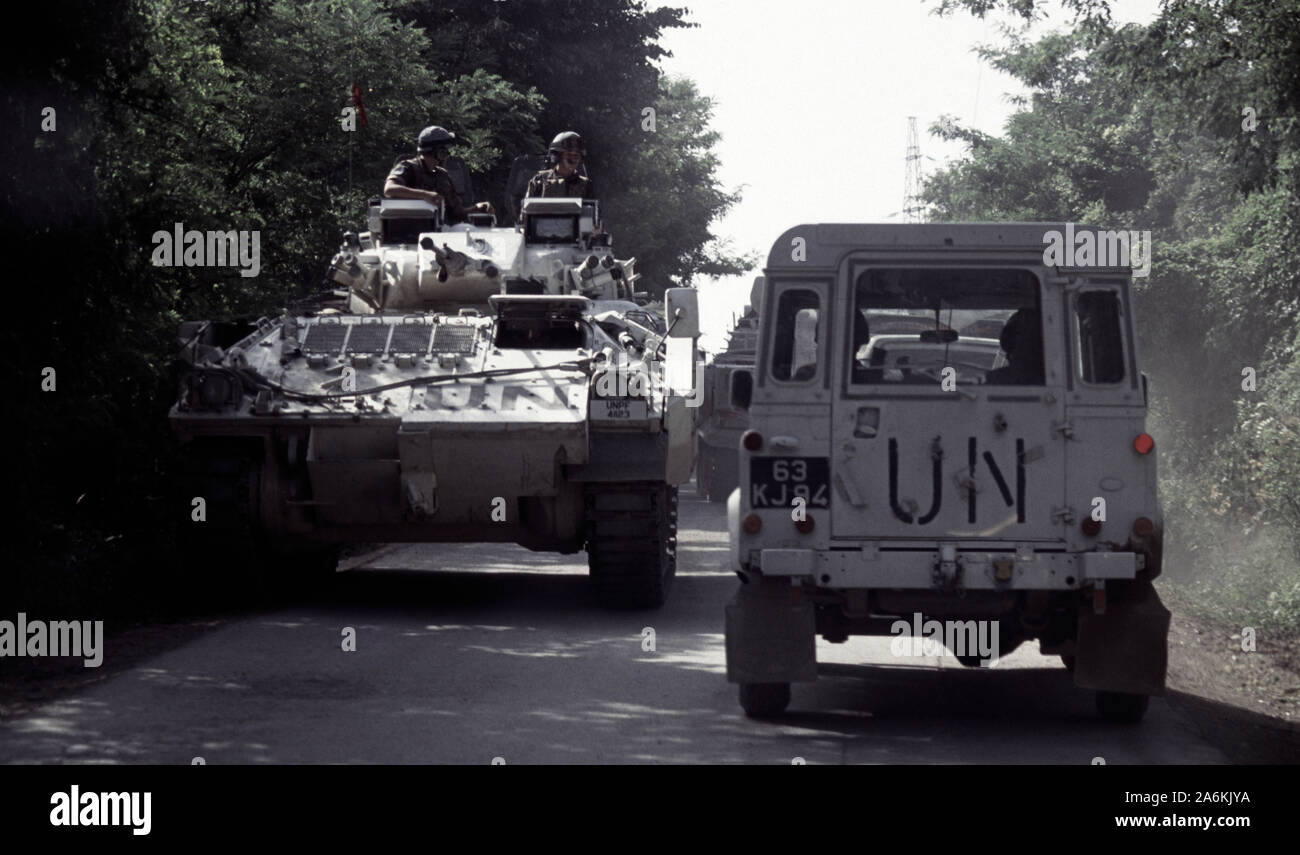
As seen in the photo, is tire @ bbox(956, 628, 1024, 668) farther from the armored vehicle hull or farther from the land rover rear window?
the armored vehicle hull

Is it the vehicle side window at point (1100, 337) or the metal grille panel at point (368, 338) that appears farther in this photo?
the metal grille panel at point (368, 338)

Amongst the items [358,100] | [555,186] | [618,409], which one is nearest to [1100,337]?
[618,409]

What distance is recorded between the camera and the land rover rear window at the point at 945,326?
877 centimetres

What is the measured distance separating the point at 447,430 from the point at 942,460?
177 inches

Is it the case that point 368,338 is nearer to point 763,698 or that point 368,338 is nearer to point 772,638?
point 763,698

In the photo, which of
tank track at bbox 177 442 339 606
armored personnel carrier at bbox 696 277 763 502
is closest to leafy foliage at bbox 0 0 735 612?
tank track at bbox 177 442 339 606

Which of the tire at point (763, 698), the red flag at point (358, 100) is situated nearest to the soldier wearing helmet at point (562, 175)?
the red flag at point (358, 100)

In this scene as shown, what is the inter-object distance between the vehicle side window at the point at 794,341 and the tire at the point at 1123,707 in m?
2.17

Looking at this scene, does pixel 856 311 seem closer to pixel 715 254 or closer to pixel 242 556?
pixel 242 556

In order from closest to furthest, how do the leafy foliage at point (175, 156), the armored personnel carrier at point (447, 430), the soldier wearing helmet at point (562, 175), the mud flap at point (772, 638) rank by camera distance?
1. the mud flap at point (772, 638)
2. the leafy foliage at point (175, 156)
3. the armored personnel carrier at point (447, 430)
4. the soldier wearing helmet at point (562, 175)

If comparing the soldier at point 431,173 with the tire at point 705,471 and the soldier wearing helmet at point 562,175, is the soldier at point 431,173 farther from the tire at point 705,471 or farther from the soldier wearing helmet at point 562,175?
the tire at point 705,471

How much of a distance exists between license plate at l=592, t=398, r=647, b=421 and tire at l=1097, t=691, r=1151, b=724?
4524 mm

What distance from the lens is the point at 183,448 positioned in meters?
12.9
